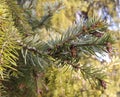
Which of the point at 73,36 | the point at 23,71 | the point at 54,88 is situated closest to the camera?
the point at 73,36

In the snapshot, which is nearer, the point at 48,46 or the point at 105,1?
the point at 48,46

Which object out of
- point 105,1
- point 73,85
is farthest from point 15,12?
Answer: point 105,1

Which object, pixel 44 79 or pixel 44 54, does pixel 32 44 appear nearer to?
pixel 44 54

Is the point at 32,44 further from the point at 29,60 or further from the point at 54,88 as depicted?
the point at 54,88

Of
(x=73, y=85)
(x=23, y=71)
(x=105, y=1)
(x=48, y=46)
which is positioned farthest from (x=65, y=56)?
(x=105, y=1)

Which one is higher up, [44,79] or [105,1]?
[44,79]

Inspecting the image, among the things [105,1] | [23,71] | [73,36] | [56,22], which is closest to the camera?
[73,36]

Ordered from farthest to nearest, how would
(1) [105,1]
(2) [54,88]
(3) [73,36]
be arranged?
(1) [105,1], (2) [54,88], (3) [73,36]

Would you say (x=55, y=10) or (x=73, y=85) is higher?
(x=55, y=10)

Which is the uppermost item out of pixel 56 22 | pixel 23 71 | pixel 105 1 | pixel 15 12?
pixel 15 12
